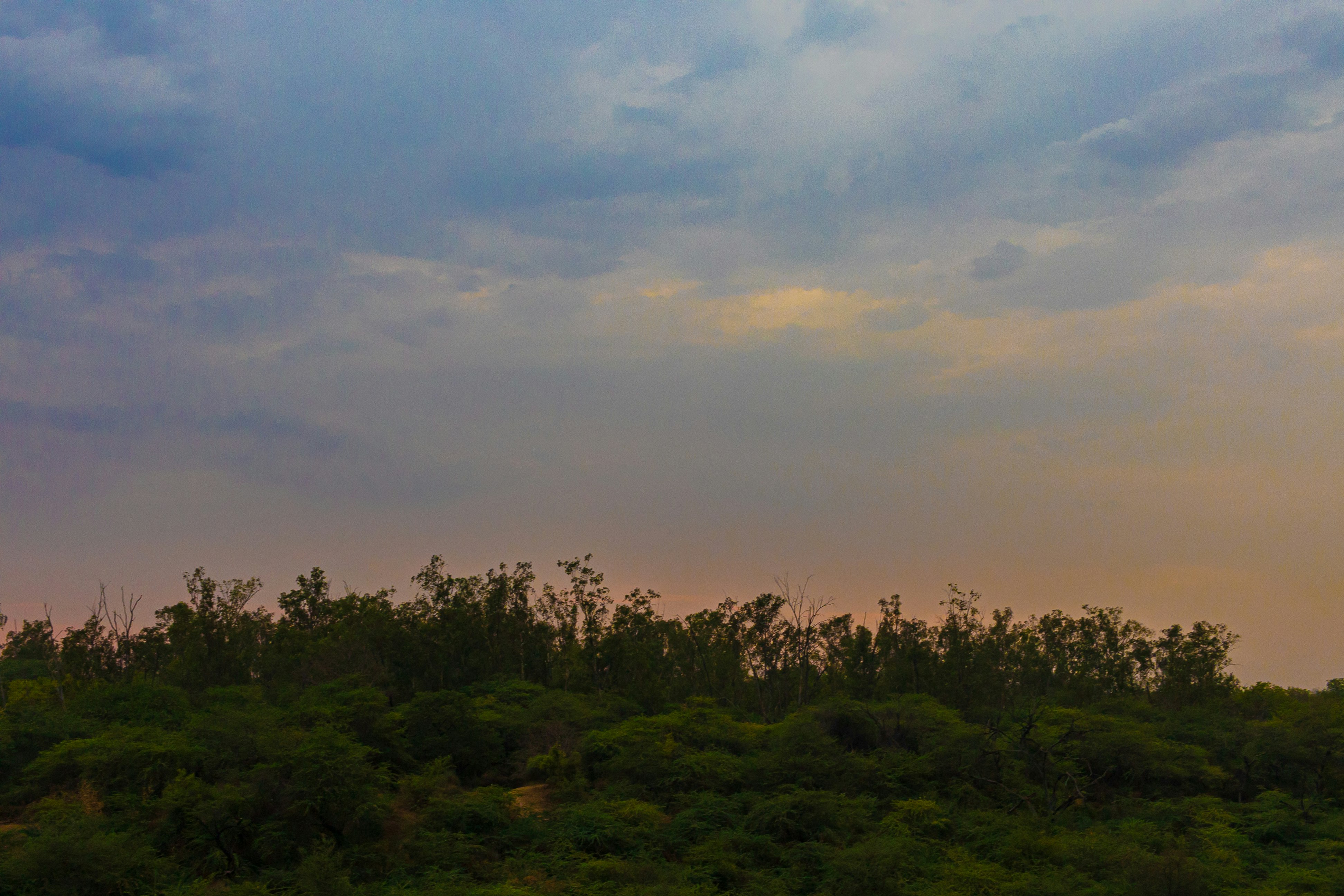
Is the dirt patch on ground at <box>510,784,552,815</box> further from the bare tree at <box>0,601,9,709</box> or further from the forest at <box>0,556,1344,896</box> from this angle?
the bare tree at <box>0,601,9,709</box>

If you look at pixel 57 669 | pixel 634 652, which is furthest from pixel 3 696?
pixel 634 652

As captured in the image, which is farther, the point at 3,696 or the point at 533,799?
the point at 3,696

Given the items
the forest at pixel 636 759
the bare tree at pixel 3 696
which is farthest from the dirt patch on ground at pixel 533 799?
the bare tree at pixel 3 696

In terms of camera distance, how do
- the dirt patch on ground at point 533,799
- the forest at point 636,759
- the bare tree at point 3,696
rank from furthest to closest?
1. the bare tree at point 3,696
2. the dirt patch on ground at point 533,799
3. the forest at point 636,759

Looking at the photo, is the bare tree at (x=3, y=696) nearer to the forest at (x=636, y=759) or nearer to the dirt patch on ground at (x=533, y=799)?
the forest at (x=636, y=759)

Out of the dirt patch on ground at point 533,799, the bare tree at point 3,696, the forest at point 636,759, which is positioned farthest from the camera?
the bare tree at point 3,696

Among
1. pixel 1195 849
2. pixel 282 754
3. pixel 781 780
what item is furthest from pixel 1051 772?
pixel 282 754

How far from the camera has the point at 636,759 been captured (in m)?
32.7

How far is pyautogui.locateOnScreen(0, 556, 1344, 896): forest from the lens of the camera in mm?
24266

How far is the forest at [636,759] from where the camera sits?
2427cm

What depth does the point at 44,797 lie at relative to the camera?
29906mm

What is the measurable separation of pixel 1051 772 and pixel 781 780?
10673mm

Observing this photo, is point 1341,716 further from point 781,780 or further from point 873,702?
point 781,780

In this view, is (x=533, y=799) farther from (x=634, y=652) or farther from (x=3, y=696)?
(x=3, y=696)
